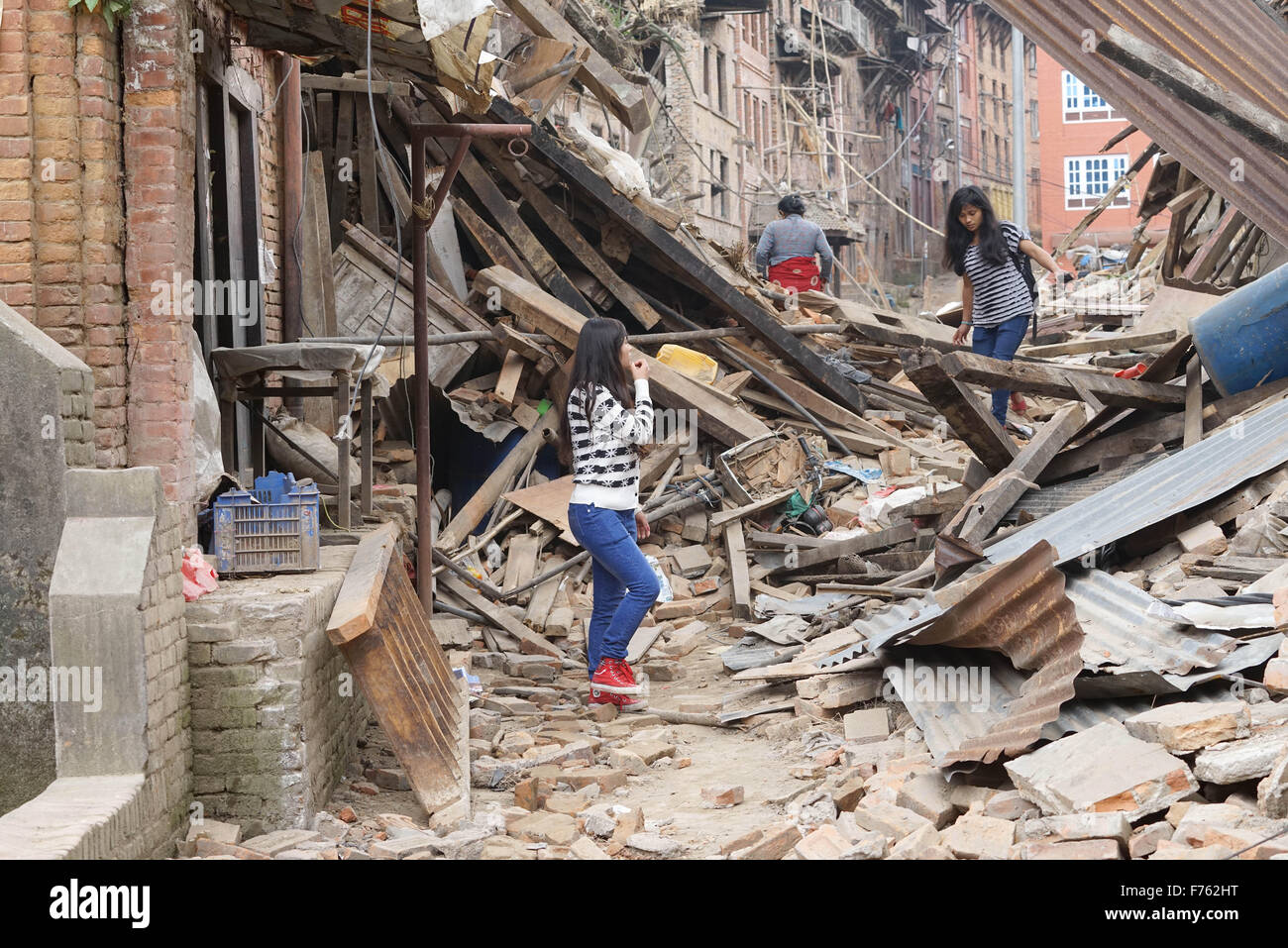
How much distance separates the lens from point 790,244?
15711 millimetres

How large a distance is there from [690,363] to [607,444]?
5.16m

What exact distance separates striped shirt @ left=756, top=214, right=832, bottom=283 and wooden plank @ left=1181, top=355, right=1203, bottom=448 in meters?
7.79

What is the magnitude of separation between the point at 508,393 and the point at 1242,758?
7.47 meters

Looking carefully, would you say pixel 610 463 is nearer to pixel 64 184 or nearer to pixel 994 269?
pixel 64 184

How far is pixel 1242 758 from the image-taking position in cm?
396

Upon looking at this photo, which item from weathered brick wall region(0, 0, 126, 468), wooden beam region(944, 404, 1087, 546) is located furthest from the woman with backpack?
weathered brick wall region(0, 0, 126, 468)

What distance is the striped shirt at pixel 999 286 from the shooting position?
984cm

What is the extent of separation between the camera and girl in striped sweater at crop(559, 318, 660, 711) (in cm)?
700

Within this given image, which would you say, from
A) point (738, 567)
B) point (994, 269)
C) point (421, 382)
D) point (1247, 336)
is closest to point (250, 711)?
point (421, 382)

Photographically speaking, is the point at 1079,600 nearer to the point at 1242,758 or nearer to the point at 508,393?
the point at 1242,758

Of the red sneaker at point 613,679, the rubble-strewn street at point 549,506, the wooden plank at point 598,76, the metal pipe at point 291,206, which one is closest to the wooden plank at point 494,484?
the rubble-strewn street at point 549,506

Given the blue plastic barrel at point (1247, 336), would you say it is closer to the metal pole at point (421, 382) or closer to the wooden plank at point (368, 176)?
the metal pole at point (421, 382)
